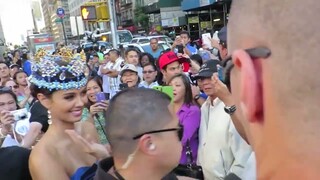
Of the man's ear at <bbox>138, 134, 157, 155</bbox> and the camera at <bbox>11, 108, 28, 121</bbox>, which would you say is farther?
the camera at <bbox>11, 108, 28, 121</bbox>

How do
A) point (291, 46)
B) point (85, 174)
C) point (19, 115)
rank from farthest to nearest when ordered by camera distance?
point (19, 115) → point (85, 174) → point (291, 46)

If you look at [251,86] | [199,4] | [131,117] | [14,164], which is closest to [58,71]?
[14,164]

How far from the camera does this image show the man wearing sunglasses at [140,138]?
1.78 metres

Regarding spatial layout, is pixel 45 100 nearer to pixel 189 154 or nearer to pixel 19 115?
pixel 19 115

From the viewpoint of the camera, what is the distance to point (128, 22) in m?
53.0

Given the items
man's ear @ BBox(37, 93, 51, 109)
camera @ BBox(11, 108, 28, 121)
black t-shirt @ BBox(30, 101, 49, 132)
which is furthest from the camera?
black t-shirt @ BBox(30, 101, 49, 132)

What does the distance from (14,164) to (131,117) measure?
914 millimetres

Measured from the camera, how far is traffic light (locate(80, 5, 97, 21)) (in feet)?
35.9

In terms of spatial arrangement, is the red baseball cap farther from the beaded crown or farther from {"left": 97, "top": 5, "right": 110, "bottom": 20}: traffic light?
{"left": 97, "top": 5, "right": 110, "bottom": 20}: traffic light

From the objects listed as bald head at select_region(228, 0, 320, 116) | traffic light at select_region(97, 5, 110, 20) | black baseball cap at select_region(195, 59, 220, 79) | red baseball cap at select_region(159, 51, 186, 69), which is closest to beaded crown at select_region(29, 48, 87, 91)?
black baseball cap at select_region(195, 59, 220, 79)

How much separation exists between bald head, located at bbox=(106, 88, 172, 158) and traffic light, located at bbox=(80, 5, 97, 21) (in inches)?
377

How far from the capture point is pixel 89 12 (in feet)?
36.3

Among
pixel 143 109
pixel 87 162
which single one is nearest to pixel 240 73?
pixel 143 109

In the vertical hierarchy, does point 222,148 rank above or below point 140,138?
below
